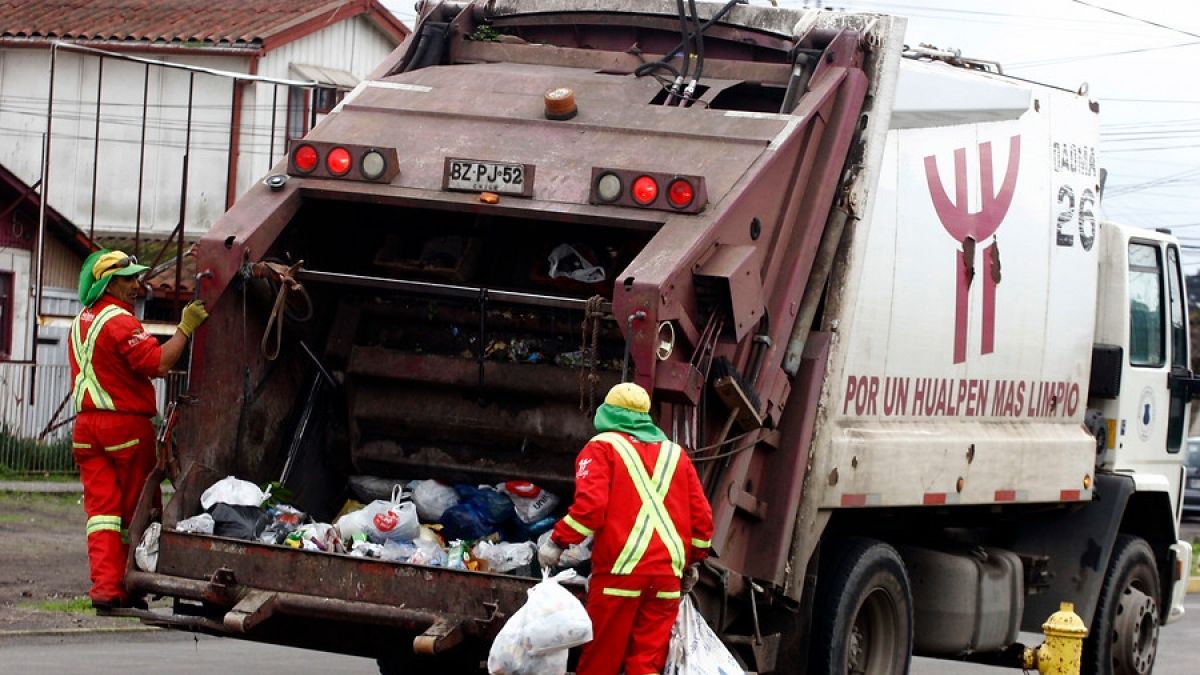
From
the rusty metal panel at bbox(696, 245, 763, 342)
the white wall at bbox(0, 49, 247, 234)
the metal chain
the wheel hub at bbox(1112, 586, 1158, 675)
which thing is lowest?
the wheel hub at bbox(1112, 586, 1158, 675)

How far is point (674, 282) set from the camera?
6551 millimetres

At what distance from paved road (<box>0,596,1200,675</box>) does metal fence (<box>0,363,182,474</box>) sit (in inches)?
409

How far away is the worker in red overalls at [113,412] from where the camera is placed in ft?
24.1

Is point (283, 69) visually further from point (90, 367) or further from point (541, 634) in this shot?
point (541, 634)

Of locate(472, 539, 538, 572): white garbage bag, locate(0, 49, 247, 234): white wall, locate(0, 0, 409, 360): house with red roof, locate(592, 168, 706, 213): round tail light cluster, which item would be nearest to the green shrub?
locate(0, 0, 409, 360): house with red roof

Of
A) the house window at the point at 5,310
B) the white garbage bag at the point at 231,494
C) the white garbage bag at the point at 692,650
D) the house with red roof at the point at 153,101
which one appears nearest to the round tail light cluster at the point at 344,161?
the white garbage bag at the point at 231,494

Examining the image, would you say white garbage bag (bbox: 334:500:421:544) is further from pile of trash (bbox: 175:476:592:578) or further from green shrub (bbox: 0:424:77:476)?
green shrub (bbox: 0:424:77:476)

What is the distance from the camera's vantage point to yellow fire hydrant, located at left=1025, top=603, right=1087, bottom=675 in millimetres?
9258

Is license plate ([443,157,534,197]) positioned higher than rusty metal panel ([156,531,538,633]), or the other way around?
license plate ([443,157,534,197])

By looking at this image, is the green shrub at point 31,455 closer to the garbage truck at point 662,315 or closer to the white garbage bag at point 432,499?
the garbage truck at point 662,315

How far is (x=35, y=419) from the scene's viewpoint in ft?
71.7

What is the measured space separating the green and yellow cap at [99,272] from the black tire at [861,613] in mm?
2989

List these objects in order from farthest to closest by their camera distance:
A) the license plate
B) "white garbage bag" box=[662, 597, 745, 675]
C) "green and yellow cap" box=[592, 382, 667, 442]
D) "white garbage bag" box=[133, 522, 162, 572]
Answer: the license plate, "white garbage bag" box=[133, 522, 162, 572], "white garbage bag" box=[662, 597, 745, 675], "green and yellow cap" box=[592, 382, 667, 442]

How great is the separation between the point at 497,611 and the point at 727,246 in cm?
151
